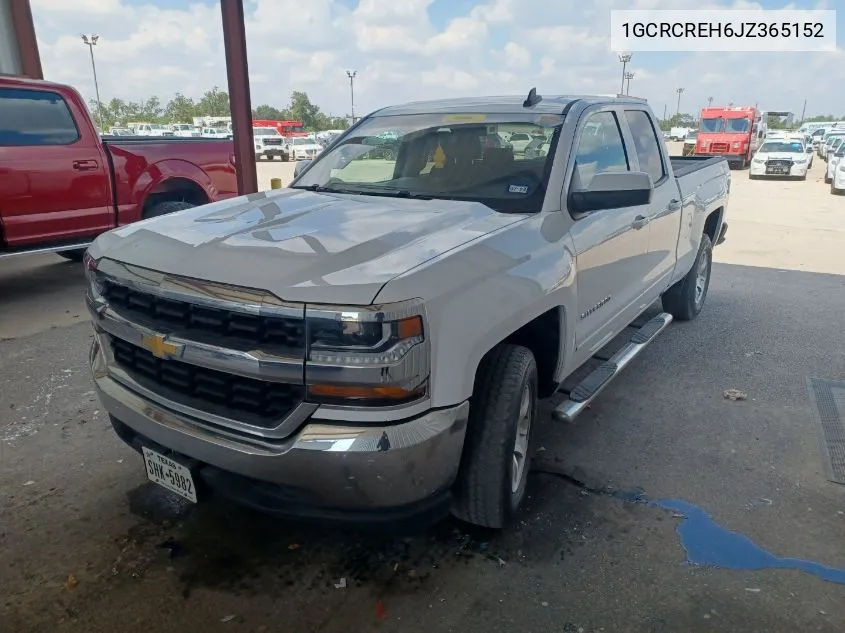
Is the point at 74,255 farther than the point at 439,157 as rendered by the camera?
Yes

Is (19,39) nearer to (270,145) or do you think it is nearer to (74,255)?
(74,255)

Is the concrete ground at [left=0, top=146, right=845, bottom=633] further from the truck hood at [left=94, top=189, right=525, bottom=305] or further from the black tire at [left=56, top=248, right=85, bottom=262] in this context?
the black tire at [left=56, top=248, right=85, bottom=262]

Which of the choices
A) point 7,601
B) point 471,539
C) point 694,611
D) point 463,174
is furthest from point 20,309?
point 694,611

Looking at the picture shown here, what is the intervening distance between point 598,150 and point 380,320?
87.7 inches

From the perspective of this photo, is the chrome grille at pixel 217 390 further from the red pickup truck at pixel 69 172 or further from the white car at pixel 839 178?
the white car at pixel 839 178

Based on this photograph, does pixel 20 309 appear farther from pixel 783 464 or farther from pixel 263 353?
pixel 783 464

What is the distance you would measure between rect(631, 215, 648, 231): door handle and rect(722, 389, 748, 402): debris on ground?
134cm

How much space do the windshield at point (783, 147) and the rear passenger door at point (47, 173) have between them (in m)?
24.3

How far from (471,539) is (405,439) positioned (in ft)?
3.09

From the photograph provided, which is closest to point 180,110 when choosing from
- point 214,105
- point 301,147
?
point 214,105

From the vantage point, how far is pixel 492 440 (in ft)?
8.28

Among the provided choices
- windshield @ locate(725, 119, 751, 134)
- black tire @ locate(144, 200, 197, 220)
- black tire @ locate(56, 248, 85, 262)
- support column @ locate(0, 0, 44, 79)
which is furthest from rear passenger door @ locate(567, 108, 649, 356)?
windshield @ locate(725, 119, 751, 134)

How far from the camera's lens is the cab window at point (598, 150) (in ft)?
11.1

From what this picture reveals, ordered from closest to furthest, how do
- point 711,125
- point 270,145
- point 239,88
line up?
point 239,88, point 711,125, point 270,145
